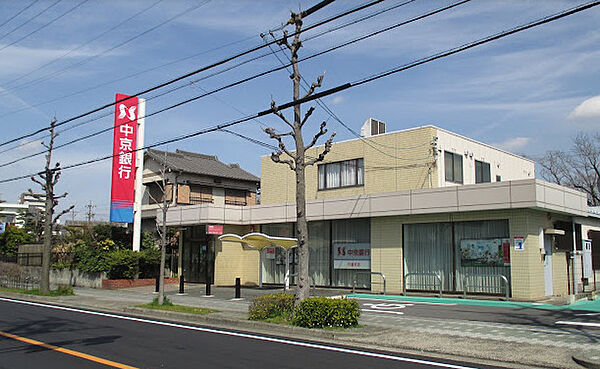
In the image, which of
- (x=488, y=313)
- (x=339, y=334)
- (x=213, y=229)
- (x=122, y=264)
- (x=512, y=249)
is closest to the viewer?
(x=339, y=334)

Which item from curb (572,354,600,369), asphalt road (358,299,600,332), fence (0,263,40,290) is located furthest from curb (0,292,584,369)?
fence (0,263,40,290)

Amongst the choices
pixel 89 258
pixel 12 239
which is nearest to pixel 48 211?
pixel 89 258

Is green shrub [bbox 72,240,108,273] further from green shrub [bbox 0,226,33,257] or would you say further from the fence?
green shrub [bbox 0,226,33,257]

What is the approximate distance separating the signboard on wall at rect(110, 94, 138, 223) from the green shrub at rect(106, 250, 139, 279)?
240 centimetres

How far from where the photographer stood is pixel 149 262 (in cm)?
3155

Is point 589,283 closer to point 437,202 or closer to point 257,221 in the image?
point 437,202

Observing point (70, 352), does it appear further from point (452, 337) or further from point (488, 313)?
point (488, 313)

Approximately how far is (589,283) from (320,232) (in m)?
13.3

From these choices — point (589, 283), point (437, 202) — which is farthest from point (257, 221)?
point (589, 283)

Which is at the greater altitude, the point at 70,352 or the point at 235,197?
the point at 235,197

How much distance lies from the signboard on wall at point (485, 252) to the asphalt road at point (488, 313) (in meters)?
3.34

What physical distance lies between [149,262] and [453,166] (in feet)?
60.7

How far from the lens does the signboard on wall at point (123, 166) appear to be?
1241 inches

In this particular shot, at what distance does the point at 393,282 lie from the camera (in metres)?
23.9
